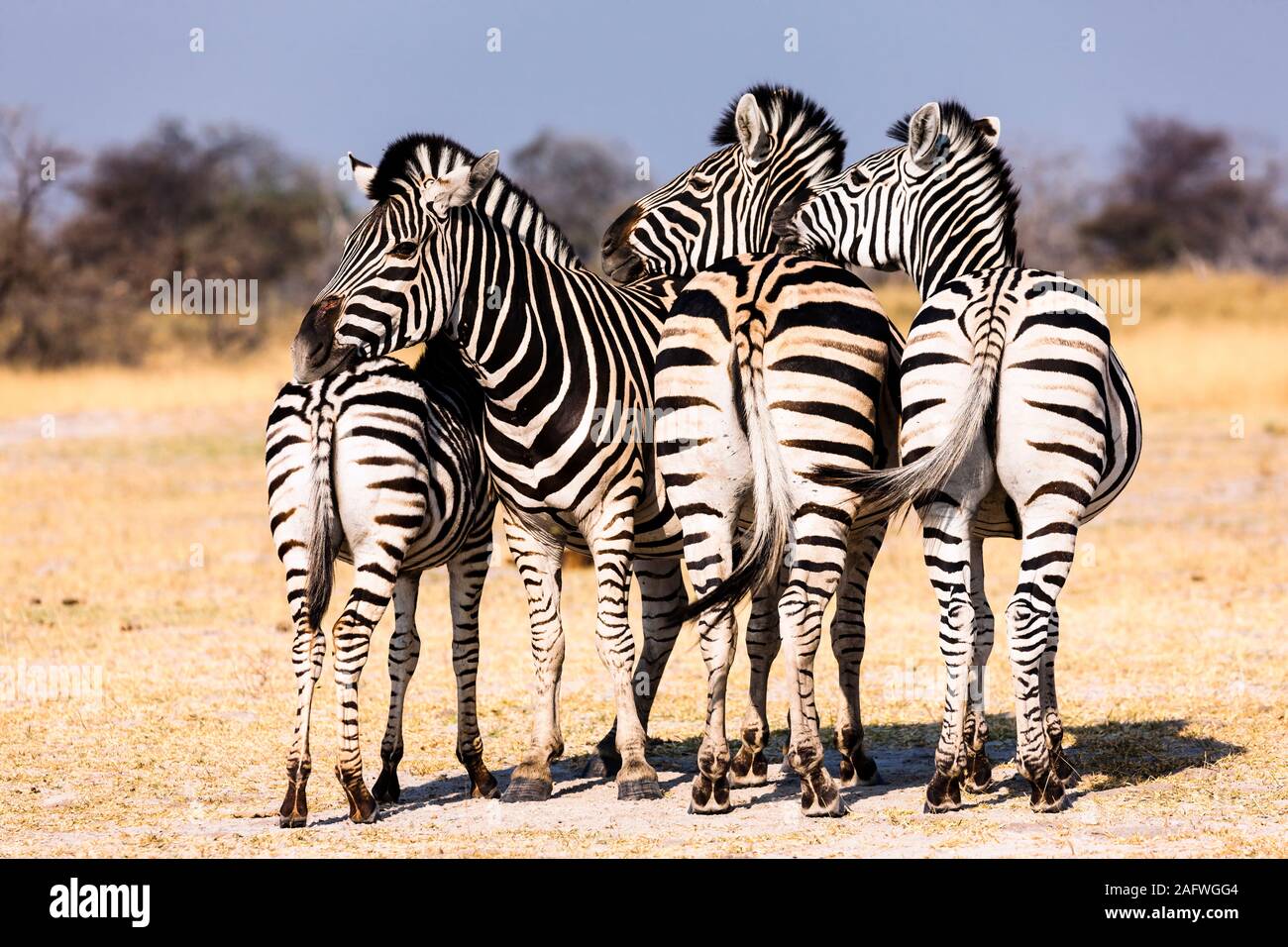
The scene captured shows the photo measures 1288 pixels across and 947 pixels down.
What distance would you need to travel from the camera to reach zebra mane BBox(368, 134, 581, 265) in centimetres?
722

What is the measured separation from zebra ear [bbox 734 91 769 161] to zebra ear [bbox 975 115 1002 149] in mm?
1242

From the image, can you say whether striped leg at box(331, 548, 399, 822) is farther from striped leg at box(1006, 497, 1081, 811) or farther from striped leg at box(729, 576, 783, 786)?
striped leg at box(1006, 497, 1081, 811)

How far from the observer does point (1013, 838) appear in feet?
21.3

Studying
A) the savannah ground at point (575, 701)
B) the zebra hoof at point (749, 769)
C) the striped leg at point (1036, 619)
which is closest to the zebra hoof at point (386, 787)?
the savannah ground at point (575, 701)

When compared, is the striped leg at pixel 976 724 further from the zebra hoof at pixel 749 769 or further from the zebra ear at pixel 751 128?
the zebra ear at pixel 751 128

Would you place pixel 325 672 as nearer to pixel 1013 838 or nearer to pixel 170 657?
pixel 170 657

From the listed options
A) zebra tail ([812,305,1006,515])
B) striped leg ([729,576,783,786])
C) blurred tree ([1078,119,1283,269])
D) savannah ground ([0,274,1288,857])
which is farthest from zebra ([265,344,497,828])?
blurred tree ([1078,119,1283,269])

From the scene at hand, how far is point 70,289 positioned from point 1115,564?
3444 cm

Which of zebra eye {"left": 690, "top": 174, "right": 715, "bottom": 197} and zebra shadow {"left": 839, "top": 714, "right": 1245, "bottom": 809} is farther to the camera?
zebra eye {"left": 690, "top": 174, "right": 715, "bottom": 197}

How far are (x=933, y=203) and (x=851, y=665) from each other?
2307 mm

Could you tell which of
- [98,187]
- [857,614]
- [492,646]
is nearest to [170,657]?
[492,646]

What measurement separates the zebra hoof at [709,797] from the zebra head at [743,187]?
3.04 m

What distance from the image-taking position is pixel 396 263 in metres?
7.01

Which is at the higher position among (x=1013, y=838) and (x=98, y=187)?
(x=98, y=187)
